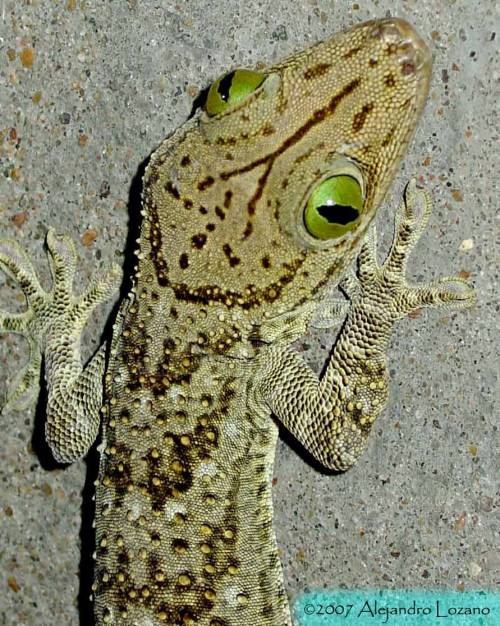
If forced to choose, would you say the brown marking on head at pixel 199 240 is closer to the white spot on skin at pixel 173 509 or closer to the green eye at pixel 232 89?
the green eye at pixel 232 89

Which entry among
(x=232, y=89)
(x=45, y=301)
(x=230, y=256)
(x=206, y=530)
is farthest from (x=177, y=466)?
(x=232, y=89)

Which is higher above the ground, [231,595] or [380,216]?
[380,216]

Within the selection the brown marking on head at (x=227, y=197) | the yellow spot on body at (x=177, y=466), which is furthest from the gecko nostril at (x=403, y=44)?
the yellow spot on body at (x=177, y=466)

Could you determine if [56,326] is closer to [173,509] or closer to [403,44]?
[173,509]

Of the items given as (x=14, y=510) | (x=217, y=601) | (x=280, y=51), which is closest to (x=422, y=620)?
(x=217, y=601)

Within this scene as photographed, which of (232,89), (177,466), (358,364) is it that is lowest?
(177,466)

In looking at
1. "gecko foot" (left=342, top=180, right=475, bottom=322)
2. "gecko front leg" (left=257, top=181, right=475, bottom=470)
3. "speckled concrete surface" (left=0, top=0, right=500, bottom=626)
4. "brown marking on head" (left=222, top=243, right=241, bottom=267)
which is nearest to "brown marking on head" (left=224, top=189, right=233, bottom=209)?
"brown marking on head" (left=222, top=243, right=241, bottom=267)

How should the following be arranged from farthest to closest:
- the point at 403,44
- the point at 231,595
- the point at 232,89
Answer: the point at 231,595
the point at 232,89
the point at 403,44
